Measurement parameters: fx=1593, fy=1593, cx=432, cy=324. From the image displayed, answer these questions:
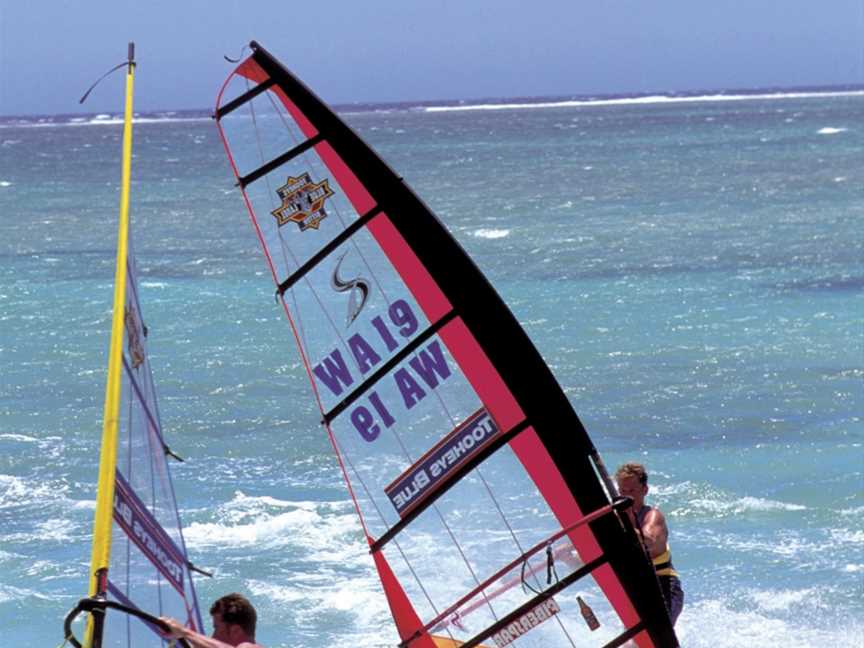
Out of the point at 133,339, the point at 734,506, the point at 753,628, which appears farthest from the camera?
the point at 734,506

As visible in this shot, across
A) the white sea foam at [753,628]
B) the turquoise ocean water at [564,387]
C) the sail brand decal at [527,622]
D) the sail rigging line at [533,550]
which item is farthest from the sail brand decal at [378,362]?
the white sea foam at [753,628]

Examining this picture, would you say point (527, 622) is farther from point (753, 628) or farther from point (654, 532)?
point (753, 628)

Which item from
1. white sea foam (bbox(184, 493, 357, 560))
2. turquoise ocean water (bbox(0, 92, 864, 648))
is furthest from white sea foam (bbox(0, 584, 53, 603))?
white sea foam (bbox(184, 493, 357, 560))

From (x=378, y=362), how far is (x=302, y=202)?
2.73 feet

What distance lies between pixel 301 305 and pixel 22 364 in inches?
505

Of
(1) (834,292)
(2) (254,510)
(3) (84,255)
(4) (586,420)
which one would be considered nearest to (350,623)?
(2) (254,510)

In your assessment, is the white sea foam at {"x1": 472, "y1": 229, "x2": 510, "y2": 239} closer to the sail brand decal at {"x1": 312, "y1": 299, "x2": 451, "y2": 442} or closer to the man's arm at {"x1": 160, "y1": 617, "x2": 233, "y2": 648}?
the sail brand decal at {"x1": 312, "y1": 299, "x2": 451, "y2": 442}

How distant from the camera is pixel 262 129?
736cm

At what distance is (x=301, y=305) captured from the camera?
7.61 m

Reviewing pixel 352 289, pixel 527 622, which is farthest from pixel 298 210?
pixel 527 622

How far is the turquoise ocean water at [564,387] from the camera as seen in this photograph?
1191cm

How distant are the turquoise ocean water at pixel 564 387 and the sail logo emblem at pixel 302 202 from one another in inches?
170

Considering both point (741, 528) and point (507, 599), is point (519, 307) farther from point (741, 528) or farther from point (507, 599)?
point (507, 599)

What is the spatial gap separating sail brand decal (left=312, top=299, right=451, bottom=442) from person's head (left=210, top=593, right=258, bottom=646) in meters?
1.81
